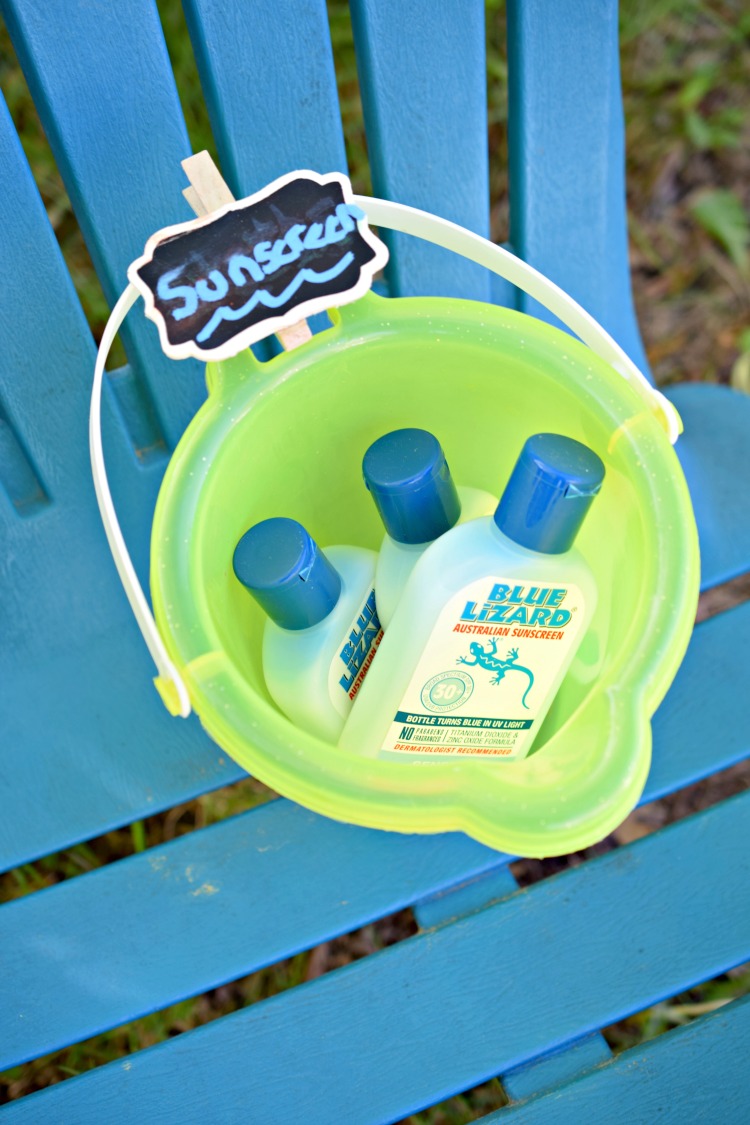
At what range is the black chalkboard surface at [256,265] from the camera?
57cm

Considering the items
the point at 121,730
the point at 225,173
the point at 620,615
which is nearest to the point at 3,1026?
the point at 121,730

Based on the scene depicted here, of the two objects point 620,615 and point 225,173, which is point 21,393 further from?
point 620,615

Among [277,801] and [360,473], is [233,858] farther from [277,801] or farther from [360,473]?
[360,473]

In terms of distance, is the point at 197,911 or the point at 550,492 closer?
the point at 550,492

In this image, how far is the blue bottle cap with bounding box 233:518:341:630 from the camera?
1.90 feet

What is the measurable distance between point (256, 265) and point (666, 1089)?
583 mm

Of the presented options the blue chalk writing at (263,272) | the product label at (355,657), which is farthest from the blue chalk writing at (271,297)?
the product label at (355,657)

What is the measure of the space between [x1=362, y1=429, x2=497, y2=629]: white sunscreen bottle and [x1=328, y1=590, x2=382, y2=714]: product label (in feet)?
0.03

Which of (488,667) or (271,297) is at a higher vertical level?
(271,297)

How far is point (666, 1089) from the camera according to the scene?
635 mm

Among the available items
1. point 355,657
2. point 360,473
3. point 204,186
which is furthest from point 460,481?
point 204,186

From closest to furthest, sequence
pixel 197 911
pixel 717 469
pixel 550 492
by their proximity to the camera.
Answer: pixel 550 492 → pixel 197 911 → pixel 717 469

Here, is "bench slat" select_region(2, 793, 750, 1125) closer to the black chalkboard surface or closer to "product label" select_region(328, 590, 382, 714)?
"product label" select_region(328, 590, 382, 714)

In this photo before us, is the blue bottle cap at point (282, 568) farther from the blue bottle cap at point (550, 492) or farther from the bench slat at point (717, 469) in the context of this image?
the bench slat at point (717, 469)
